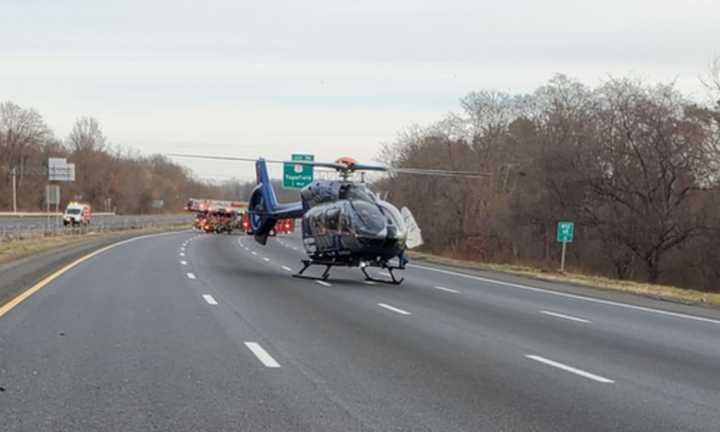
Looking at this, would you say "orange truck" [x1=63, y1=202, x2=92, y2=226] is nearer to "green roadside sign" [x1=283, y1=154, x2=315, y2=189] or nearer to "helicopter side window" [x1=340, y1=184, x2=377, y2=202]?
"green roadside sign" [x1=283, y1=154, x2=315, y2=189]

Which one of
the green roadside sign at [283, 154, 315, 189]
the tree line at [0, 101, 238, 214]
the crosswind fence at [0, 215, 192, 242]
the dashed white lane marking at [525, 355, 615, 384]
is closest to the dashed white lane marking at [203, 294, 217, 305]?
the dashed white lane marking at [525, 355, 615, 384]

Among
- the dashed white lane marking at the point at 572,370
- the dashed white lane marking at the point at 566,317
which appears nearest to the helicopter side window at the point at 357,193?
the dashed white lane marking at the point at 566,317

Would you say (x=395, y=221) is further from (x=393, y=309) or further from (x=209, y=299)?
(x=209, y=299)

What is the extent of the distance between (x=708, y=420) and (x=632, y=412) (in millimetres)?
647

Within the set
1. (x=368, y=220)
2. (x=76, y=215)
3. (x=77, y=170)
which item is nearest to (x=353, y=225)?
(x=368, y=220)

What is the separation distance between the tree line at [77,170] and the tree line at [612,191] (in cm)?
7612

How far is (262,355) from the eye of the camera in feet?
33.9

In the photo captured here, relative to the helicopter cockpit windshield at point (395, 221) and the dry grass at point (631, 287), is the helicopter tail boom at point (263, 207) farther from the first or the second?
the helicopter cockpit windshield at point (395, 221)

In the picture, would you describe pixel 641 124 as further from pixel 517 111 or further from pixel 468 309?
pixel 468 309

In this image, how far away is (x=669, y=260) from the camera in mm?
45375

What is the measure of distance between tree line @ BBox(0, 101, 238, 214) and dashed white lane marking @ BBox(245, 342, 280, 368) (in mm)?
108561

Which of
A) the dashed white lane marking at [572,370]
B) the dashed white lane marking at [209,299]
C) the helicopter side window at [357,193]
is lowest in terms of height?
the dashed white lane marking at [209,299]

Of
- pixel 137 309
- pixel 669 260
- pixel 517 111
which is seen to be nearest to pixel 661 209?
pixel 669 260

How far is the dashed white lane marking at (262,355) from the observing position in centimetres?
966
